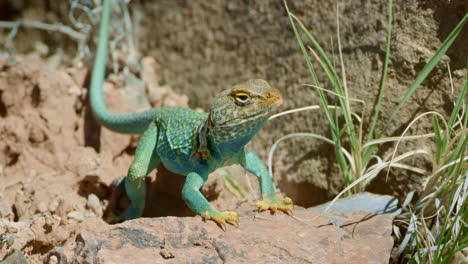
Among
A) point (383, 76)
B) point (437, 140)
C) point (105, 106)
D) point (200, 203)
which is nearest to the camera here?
point (200, 203)

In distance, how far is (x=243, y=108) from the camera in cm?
323

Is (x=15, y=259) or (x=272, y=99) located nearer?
(x=15, y=259)

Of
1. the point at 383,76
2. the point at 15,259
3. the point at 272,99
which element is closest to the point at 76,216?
the point at 15,259

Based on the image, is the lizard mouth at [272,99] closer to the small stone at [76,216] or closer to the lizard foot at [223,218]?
the lizard foot at [223,218]

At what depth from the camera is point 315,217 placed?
3.15m

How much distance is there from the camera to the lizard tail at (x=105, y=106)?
4285 millimetres

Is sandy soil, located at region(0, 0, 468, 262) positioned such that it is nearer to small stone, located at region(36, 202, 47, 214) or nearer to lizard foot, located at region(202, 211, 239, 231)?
small stone, located at region(36, 202, 47, 214)

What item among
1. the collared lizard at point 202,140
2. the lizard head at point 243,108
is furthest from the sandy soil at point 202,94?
the lizard head at point 243,108

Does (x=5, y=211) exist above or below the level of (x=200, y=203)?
below

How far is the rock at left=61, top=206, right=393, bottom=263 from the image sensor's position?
8.63ft

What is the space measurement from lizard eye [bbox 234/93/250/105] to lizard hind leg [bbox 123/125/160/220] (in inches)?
40.1

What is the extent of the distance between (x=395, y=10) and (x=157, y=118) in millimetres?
2073

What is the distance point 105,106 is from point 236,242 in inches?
97.7

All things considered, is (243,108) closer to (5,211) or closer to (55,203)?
(55,203)
